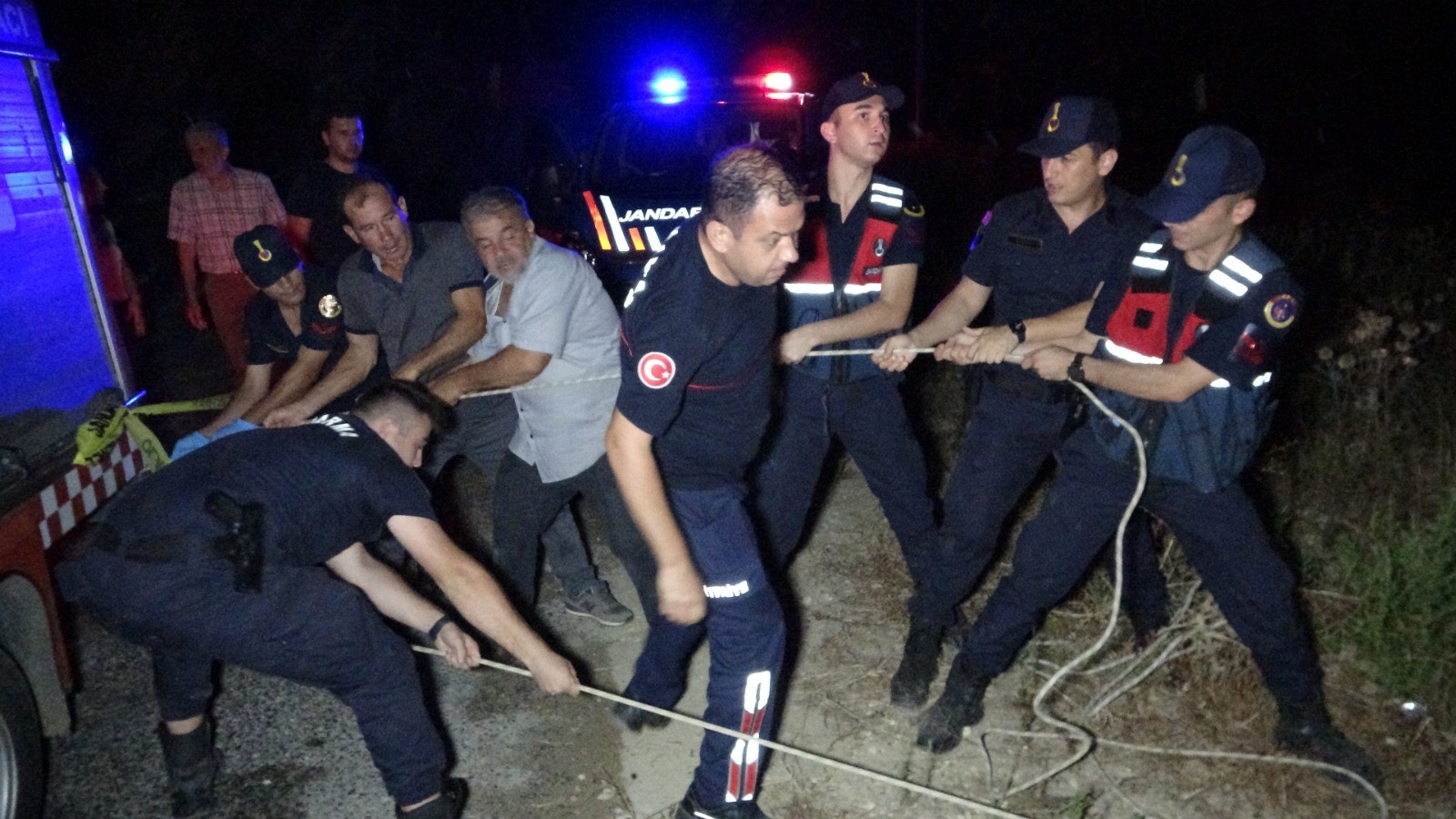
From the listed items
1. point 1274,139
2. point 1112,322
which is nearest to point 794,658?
point 1112,322

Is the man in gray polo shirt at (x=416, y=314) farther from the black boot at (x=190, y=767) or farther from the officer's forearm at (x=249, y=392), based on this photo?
the black boot at (x=190, y=767)

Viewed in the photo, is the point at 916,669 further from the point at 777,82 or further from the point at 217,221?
the point at 777,82

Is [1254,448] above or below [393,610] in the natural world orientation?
above

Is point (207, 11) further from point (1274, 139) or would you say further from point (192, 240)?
point (1274, 139)

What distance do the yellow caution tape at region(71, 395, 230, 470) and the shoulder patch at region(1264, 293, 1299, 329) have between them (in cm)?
338

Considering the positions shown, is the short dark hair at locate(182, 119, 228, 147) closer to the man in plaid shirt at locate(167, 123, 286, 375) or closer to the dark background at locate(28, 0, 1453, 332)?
the man in plaid shirt at locate(167, 123, 286, 375)

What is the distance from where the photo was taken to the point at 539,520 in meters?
3.65

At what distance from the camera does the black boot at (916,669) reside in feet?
11.1

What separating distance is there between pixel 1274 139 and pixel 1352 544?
1628 cm

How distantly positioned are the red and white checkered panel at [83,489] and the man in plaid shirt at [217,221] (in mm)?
2387

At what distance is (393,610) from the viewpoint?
2945 millimetres

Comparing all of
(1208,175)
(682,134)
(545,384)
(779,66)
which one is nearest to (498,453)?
(545,384)

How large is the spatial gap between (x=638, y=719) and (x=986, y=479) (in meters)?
1.42

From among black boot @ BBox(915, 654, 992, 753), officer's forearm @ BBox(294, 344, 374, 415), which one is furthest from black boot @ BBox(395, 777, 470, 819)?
officer's forearm @ BBox(294, 344, 374, 415)
